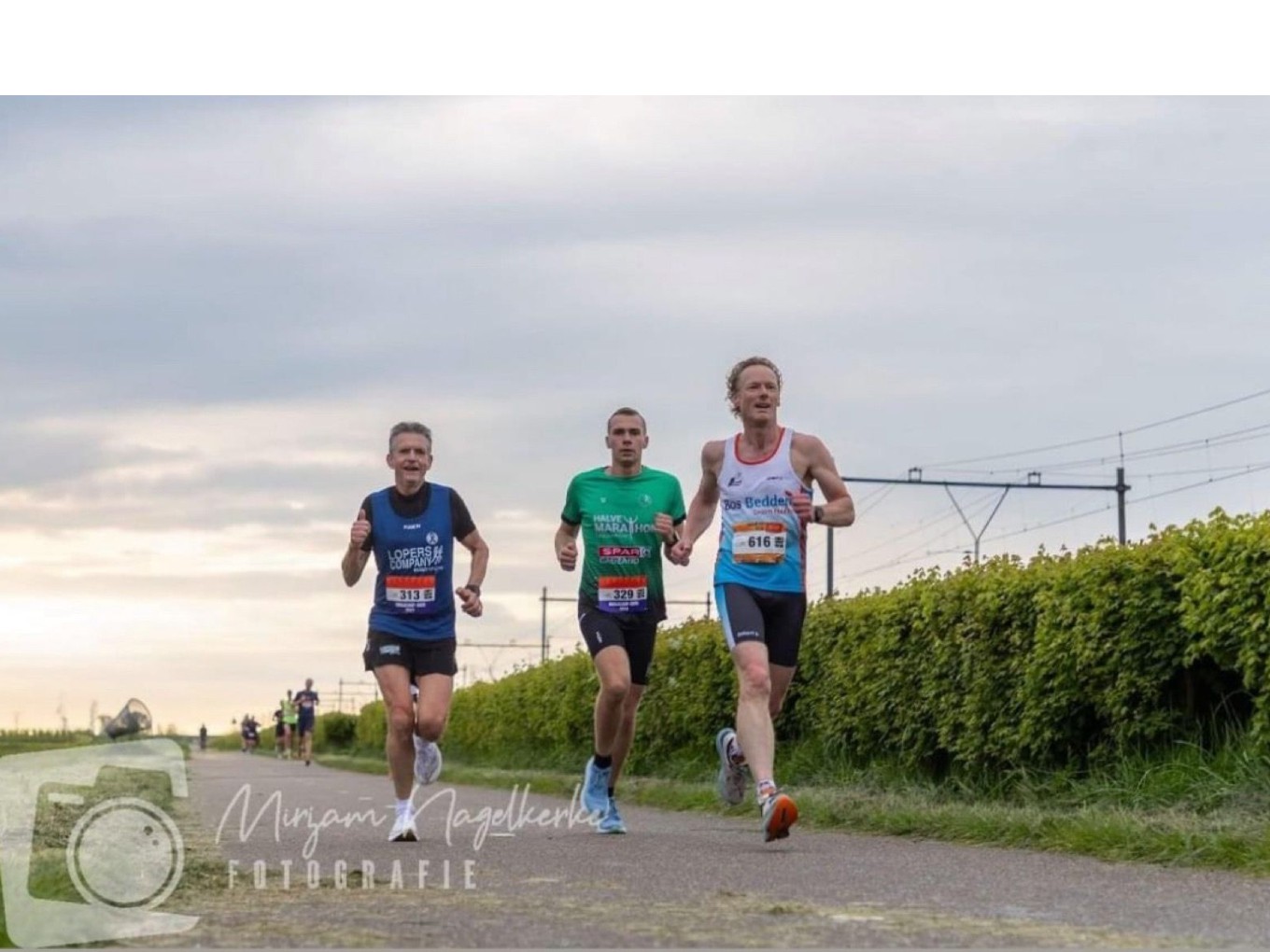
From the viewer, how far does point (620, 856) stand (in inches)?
371

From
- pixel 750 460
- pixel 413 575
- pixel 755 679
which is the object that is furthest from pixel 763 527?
pixel 413 575

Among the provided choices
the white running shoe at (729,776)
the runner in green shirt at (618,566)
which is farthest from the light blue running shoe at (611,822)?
the white running shoe at (729,776)

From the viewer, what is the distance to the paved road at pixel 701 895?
239 inches

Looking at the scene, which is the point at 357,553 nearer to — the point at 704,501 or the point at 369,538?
the point at 369,538

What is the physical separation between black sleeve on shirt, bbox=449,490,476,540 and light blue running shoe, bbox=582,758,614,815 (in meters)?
1.62

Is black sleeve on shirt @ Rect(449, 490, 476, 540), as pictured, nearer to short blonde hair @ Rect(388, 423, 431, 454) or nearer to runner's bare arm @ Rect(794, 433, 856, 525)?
short blonde hair @ Rect(388, 423, 431, 454)

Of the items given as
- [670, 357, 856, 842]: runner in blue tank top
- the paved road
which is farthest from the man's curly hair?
the paved road

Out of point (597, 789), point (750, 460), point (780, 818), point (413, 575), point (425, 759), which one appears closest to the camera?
point (780, 818)

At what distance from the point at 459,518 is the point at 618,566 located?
0.99 m

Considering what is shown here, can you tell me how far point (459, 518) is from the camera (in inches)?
443

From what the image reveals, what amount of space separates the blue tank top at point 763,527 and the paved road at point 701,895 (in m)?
1.45

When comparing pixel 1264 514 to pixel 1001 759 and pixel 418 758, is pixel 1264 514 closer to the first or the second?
pixel 1001 759

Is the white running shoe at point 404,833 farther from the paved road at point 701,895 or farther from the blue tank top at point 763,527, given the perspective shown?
the blue tank top at point 763,527

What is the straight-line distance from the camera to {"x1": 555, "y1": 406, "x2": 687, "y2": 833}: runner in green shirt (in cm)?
1148
